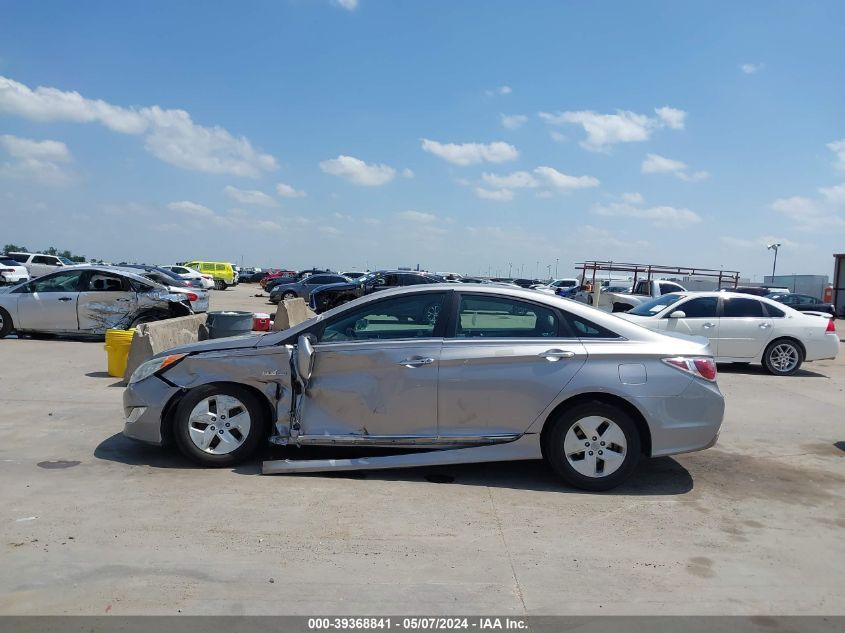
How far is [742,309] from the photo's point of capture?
1272 centimetres

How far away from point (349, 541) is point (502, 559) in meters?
0.97

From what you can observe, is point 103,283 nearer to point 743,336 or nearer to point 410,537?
point 410,537

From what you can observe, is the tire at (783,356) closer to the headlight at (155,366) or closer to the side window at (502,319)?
the side window at (502,319)

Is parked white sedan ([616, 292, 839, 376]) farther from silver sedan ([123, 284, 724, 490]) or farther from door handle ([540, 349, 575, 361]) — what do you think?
door handle ([540, 349, 575, 361])

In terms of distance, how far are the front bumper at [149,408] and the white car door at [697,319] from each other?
9.20 meters

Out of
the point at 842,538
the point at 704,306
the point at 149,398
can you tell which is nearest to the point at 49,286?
the point at 149,398

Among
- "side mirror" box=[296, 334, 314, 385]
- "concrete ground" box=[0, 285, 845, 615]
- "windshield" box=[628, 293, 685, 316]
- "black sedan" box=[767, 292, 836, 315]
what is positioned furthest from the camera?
"black sedan" box=[767, 292, 836, 315]

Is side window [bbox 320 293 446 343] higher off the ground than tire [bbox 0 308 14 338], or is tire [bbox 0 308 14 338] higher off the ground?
side window [bbox 320 293 446 343]

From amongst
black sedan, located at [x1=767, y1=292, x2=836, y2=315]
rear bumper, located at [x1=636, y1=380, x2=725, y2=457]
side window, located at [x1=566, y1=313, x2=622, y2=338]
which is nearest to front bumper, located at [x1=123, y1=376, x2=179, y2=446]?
side window, located at [x1=566, y1=313, x2=622, y2=338]

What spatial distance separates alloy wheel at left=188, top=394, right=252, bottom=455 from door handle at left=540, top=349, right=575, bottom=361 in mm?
2471

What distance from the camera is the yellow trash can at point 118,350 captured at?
10.0 m

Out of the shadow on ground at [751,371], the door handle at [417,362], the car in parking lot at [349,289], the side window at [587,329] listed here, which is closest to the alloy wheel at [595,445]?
the side window at [587,329]

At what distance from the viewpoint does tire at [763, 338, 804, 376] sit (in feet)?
41.0

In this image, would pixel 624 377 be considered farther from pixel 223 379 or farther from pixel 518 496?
pixel 223 379
